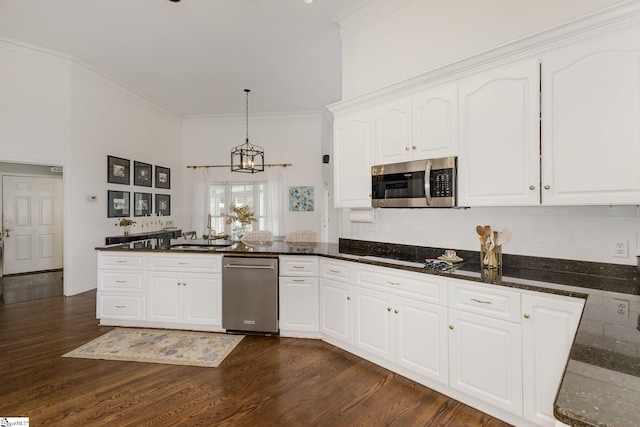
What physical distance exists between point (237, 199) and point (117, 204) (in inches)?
92.6

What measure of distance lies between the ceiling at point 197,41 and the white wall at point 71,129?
0.28 meters

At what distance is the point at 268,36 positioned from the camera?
4.09 meters

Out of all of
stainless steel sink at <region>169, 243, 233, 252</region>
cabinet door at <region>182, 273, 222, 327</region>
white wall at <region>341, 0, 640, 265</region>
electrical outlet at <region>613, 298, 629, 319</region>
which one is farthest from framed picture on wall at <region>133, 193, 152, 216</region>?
electrical outlet at <region>613, 298, 629, 319</region>

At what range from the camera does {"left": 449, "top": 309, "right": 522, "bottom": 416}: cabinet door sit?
1.93 metres

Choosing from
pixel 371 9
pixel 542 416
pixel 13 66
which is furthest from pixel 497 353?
pixel 13 66

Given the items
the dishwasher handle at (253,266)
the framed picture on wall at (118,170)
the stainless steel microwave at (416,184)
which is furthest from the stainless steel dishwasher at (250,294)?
the framed picture on wall at (118,170)

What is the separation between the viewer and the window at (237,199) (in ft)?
23.7

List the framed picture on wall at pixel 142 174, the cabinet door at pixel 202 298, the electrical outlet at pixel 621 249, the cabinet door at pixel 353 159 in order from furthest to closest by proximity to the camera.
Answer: the framed picture on wall at pixel 142 174 < the cabinet door at pixel 202 298 < the cabinet door at pixel 353 159 < the electrical outlet at pixel 621 249

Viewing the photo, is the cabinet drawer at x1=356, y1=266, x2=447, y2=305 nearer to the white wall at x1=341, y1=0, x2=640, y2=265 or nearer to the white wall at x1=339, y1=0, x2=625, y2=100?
the white wall at x1=341, y1=0, x2=640, y2=265

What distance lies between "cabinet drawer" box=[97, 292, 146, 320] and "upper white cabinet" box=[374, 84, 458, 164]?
2.99m

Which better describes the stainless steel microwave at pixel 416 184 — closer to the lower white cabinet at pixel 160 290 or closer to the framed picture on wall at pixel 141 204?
the lower white cabinet at pixel 160 290

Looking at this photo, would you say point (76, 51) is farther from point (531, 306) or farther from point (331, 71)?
point (531, 306)

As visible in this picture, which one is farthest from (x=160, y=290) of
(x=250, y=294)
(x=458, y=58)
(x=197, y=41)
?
(x=458, y=58)

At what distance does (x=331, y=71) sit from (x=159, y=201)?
445 cm
